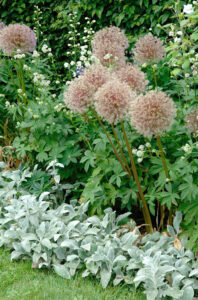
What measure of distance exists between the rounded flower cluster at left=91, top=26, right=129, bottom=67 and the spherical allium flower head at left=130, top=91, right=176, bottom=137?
30.1 inches

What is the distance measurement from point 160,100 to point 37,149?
84.0 inches

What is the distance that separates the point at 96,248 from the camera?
155 inches

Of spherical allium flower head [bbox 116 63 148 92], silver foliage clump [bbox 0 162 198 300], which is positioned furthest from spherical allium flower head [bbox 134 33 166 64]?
silver foliage clump [bbox 0 162 198 300]

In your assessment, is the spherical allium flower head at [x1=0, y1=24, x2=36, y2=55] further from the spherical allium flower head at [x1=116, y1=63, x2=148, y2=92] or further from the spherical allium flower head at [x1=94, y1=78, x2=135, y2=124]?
the spherical allium flower head at [x1=94, y1=78, x2=135, y2=124]

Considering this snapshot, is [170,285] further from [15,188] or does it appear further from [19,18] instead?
[19,18]

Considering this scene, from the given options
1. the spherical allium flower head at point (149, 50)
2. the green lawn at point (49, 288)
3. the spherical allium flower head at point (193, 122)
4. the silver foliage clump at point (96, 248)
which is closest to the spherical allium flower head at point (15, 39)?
the silver foliage clump at point (96, 248)

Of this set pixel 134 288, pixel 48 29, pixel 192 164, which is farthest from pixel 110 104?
pixel 48 29

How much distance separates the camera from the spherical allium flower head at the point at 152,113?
→ 10.7 ft

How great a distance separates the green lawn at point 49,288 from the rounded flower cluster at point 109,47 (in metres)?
→ 2.02

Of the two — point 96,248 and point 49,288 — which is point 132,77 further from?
point 49,288

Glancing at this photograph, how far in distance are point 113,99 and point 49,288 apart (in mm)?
1674

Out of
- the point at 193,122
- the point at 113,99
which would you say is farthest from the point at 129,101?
the point at 193,122

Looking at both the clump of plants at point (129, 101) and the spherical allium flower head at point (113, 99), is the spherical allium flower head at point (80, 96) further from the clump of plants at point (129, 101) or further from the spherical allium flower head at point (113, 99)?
the spherical allium flower head at point (113, 99)

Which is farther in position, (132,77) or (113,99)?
(132,77)
